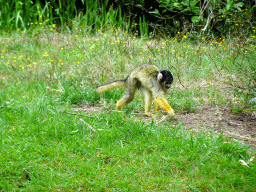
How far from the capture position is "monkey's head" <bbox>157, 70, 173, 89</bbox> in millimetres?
4812

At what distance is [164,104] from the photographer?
4859 mm

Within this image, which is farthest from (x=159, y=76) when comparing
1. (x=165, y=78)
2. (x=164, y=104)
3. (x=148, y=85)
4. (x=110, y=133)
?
(x=110, y=133)

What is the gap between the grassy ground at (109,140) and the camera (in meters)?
3.25

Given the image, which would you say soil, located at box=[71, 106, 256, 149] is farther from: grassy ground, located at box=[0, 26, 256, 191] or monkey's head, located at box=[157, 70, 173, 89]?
monkey's head, located at box=[157, 70, 173, 89]

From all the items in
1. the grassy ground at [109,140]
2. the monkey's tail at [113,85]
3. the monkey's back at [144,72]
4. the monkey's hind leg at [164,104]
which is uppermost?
the monkey's back at [144,72]

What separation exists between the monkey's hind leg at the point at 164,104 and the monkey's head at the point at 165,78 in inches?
9.0

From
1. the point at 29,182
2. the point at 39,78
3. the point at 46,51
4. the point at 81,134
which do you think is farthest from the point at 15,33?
the point at 29,182

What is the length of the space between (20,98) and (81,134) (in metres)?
2.18

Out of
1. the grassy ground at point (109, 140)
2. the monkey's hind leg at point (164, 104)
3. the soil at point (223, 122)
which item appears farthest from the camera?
the monkey's hind leg at point (164, 104)

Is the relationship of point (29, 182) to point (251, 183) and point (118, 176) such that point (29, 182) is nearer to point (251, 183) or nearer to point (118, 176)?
point (118, 176)

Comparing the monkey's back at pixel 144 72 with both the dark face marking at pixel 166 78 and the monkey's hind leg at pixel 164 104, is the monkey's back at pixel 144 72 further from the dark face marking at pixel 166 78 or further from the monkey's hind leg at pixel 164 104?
the monkey's hind leg at pixel 164 104

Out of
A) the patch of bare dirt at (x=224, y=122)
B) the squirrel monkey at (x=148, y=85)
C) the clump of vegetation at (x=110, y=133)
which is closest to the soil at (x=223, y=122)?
the patch of bare dirt at (x=224, y=122)

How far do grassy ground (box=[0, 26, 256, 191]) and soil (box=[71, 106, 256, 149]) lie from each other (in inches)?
5.5

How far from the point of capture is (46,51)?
9062 millimetres
